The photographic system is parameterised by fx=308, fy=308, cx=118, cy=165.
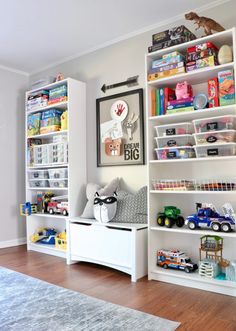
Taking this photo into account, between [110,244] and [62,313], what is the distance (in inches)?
37.2

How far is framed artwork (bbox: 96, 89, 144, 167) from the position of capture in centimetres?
321

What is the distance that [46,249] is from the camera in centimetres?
373

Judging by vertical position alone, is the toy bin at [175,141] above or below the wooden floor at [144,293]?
above

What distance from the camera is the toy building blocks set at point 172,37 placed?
2.65 m

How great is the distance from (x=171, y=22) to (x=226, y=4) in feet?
1.77

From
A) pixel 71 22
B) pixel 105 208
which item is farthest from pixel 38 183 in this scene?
pixel 71 22

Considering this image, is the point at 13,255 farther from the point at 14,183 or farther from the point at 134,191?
the point at 134,191

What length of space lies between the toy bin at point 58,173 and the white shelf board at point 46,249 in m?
0.84

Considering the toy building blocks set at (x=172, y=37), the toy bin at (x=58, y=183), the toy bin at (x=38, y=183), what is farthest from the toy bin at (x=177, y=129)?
the toy bin at (x=38, y=183)

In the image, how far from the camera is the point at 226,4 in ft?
8.78

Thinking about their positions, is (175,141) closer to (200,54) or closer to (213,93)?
(213,93)

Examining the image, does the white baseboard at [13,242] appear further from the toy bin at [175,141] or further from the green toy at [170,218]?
the toy bin at [175,141]

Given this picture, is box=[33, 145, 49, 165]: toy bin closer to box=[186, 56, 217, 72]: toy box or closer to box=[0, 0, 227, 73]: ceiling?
box=[0, 0, 227, 73]: ceiling

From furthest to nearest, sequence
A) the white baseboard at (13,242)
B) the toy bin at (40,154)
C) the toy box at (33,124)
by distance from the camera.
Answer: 1. the white baseboard at (13,242)
2. the toy box at (33,124)
3. the toy bin at (40,154)
